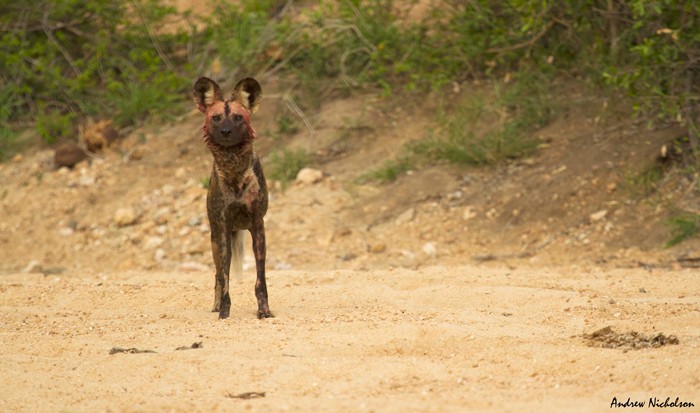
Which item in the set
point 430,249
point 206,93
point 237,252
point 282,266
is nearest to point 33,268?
point 282,266

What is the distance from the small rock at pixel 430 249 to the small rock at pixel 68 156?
204 inches

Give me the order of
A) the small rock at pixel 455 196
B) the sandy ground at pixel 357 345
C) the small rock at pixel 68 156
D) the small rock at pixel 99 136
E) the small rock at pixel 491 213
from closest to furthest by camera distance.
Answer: the sandy ground at pixel 357 345, the small rock at pixel 491 213, the small rock at pixel 455 196, the small rock at pixel 68 156, the small rock at pixel 99 136

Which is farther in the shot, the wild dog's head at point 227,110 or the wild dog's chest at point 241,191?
the wild dog's chest at point 241,191

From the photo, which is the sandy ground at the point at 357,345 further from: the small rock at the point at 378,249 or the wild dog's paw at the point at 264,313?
the small rock at the point at 378,249

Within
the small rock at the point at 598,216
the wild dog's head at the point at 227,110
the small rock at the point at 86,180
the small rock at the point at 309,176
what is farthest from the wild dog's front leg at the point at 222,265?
the small rock at the point at 86,180

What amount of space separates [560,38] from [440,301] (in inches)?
232

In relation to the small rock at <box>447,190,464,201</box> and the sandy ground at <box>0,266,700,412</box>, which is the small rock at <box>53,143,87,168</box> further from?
the sandy ground at <box>0,266,700,412</box>

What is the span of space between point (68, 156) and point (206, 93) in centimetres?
724

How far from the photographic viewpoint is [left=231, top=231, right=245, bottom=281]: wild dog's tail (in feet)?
20.9

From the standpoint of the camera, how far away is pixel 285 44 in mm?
12594

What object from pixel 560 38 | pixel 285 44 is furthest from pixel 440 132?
pixel 285 44

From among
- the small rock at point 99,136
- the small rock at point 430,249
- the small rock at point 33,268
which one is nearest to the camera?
the small rock at point 430,249

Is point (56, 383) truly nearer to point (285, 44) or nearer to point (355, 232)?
point (355, 232)

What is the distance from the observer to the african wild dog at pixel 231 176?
19.0 feet
